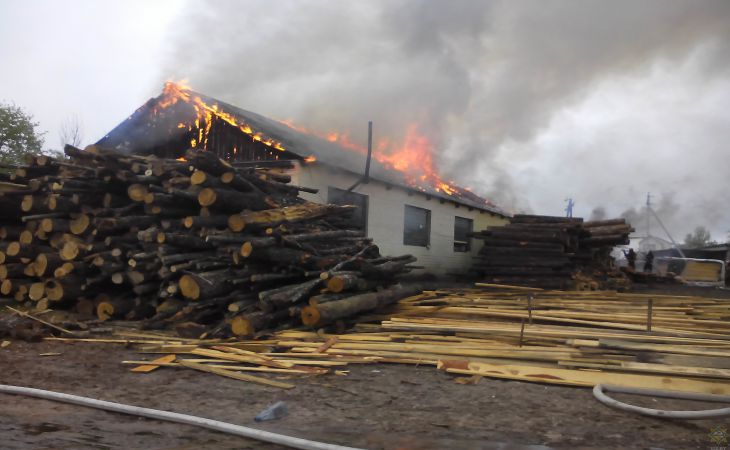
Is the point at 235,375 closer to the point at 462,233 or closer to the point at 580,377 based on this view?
the point at 580,377

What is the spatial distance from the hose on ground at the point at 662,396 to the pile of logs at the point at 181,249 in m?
3.35

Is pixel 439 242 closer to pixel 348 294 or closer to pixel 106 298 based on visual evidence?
pixel 348 294

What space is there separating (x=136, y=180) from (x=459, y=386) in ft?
19.0

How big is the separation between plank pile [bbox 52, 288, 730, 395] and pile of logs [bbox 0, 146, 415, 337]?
56cm

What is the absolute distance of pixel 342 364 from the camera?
5457 millimetres

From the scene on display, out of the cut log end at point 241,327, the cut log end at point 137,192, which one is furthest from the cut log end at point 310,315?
the cut log end at point 137,192

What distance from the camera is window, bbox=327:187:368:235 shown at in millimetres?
12203

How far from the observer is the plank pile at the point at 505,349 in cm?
480

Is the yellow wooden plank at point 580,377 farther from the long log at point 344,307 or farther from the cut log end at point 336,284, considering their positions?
the cut log end at point 336,284

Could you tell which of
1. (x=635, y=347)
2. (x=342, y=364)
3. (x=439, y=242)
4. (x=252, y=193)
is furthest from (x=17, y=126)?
(x=635, y=347)

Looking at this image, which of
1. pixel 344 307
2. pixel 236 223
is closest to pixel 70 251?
pixel 236 223

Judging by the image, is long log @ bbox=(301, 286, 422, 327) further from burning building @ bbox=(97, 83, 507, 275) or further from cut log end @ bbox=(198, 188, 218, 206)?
burning building @ bbox=(97, 83, 507, 275)

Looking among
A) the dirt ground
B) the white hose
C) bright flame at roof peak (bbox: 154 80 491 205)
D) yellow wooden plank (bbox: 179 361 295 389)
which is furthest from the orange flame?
the white hose

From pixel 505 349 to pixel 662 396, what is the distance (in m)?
1.59
